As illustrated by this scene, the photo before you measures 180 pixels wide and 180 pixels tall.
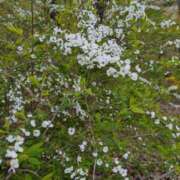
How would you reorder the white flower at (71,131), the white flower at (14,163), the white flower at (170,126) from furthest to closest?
the white flower at (170,126)
the white flower at (71,131)
the white flower at (14,163)

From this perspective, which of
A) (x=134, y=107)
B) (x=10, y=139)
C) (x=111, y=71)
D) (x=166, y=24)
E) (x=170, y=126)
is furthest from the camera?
(x=166, y=24)

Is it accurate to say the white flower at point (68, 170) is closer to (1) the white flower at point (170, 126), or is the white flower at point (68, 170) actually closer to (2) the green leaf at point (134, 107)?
(2) the green leaf at point (134, 107)

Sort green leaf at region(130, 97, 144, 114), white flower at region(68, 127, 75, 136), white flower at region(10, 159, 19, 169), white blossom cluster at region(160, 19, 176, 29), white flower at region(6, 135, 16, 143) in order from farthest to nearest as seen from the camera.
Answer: white blossom cluster at region(160, 19, 176, 29) < white flower at region(68, 127, 75, 136) < green leaf at region(130, 97, 144, 114) < white flower at region(6, 135, 16, 143) < white flower at region(10, 159, 19, 169)

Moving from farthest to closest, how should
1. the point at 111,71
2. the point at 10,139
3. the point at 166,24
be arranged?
1. the point at 166,24
2. the point at 111,71
3. the point at 10,139

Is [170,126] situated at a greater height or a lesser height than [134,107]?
lesser

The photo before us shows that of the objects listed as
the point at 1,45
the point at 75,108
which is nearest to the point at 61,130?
the point at 75,108

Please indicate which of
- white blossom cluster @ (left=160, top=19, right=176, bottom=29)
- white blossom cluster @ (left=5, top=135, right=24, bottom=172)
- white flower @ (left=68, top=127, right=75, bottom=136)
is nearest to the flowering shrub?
white flower @ (left=68, top=127, right=75, bottom=136)

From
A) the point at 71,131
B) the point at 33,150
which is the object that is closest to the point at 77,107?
the point at 71,131

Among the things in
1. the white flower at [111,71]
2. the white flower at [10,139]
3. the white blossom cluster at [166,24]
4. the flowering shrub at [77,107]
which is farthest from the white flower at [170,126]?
the white blossom cluster at [166,24]

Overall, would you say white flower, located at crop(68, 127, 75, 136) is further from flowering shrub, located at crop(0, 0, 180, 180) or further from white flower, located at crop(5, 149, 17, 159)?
white flower, located at crop(5, 149, 17, 159)

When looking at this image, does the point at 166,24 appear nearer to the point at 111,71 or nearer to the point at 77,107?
the point at 111,71

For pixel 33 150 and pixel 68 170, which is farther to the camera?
pixel 68 170

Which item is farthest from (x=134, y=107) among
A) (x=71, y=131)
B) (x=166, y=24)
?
(x=166, y=24)

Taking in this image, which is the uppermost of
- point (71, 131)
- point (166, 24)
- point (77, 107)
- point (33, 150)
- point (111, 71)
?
Answer: point (111, 71)
